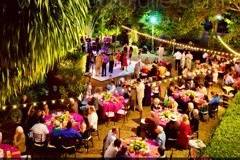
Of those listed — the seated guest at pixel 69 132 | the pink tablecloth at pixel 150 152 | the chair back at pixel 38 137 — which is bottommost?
the pink tablecloth at pixel 150 152

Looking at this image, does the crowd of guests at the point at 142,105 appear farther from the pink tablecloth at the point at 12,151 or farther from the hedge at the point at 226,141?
the hedge at the point at 226,141

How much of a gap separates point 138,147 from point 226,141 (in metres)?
2.47

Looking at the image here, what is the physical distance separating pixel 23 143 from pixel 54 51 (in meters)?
5.38

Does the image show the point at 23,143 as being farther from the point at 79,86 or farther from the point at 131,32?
the point at 131,32

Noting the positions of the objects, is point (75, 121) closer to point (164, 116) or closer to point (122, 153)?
point (122, 153)

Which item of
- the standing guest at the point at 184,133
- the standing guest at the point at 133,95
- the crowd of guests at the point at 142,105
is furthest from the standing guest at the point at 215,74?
the standing guest at the point at 184,133

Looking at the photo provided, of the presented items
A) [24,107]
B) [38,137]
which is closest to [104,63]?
[24,107]

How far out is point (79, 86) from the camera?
782 inches

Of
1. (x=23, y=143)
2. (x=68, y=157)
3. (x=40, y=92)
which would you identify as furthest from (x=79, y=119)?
(x=40, y=92)

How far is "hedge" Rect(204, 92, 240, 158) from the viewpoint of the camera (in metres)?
12.5

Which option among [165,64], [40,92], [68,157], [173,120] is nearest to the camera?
[68,157]

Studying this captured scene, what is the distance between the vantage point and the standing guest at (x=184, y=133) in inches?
578

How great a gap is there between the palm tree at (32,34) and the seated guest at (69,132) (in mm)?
4547

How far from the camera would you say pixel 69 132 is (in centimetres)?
1345
